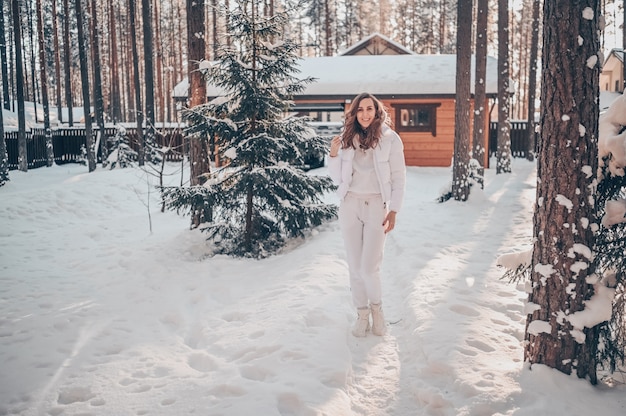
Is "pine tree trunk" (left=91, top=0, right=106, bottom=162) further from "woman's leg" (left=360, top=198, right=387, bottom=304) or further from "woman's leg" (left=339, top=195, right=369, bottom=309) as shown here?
"woman's leg" (left=360, top=198, right=387, bottom=304)

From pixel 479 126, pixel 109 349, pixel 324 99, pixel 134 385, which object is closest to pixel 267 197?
pixel 109 349

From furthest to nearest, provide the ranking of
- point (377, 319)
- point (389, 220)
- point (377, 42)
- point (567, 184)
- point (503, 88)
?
point (377, 42)
point (503, 88)
point (377, 319)
point (389, 220)
point (567, 184)

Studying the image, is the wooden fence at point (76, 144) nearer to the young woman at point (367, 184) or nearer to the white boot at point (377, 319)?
the young woman at point (367, 184)

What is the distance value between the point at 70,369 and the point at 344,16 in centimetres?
4444

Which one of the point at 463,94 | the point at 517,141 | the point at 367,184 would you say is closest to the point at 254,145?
the point at 367,184

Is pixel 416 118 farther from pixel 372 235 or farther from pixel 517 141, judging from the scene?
pixel 372 235

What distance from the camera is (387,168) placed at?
4.31m

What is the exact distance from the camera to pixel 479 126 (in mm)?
12953

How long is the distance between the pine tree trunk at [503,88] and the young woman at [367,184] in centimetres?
1288

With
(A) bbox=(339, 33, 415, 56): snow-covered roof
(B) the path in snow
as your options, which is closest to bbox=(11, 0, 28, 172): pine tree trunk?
(B) the path in snow

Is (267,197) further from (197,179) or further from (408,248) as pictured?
(408,248)

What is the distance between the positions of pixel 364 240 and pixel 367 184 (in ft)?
1.60

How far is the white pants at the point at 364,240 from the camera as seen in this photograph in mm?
4328

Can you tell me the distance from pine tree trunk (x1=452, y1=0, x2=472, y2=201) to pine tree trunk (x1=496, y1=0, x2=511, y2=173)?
191 inches
